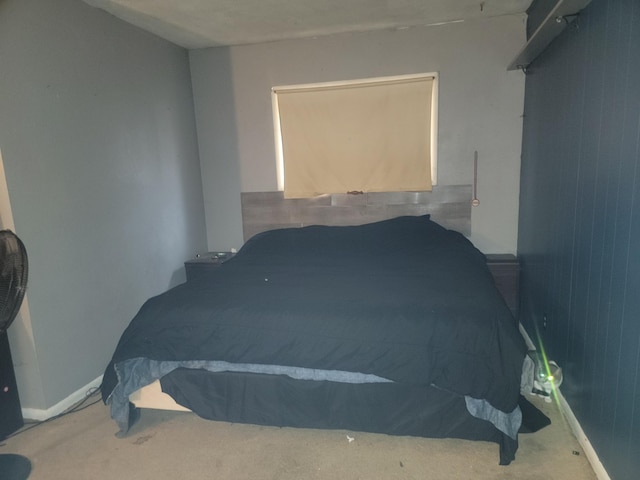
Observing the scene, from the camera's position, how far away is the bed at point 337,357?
A: 1809mm

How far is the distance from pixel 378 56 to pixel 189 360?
2820 millimetres

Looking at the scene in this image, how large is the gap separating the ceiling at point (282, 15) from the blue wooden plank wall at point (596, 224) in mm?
864

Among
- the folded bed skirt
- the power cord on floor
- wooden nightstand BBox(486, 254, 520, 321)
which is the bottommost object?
the power cord on floor

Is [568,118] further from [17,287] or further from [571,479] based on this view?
[17,287]

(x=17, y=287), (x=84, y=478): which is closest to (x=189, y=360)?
(x=84, y=478)

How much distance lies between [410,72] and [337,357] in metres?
2.57

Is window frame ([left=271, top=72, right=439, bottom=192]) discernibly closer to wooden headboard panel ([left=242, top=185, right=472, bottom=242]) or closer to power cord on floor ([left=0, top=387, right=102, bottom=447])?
wooden headboard panel ([left=242, top=185, right=472, bottom=242])

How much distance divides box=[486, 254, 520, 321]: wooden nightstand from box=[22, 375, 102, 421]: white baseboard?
298 centimetres

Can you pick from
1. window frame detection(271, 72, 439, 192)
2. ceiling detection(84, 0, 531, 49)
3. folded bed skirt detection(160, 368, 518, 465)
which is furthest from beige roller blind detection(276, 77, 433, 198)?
folded bed skirt detection(160, 368, 518, 465)

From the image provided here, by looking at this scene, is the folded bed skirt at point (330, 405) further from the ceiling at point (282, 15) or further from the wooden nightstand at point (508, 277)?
the ceiling at point (282, 15)

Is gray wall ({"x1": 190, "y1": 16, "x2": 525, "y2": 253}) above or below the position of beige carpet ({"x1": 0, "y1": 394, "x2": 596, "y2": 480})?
above

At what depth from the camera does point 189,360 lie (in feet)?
6.79

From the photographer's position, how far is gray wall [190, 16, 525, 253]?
3.27 meters

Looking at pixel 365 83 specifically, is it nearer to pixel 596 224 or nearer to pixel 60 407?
pixel 596 224
